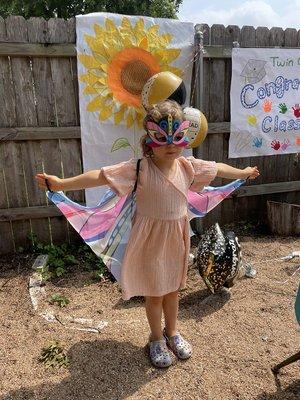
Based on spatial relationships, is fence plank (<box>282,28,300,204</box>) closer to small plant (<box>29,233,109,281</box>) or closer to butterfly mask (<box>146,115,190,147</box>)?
small plant (<box>29,233,109,281</box>)

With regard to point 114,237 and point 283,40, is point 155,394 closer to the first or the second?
point 114,237

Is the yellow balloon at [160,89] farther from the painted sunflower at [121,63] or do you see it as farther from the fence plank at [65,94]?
the fence plank at [65,94]

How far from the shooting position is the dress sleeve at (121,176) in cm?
211

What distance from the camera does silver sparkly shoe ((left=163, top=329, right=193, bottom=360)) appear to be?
2.52 metres

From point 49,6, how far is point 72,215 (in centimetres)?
1487

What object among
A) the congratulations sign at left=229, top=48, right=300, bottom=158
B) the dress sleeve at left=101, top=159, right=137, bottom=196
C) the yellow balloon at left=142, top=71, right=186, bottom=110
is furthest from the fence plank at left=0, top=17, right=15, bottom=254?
the congratulations sign at left=229, top=48, right=300, bottom=158

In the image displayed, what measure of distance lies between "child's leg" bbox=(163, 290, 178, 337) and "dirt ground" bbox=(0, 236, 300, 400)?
0.69 feet

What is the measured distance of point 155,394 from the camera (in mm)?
2240

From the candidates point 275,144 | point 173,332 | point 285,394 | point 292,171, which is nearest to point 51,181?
point 173,332

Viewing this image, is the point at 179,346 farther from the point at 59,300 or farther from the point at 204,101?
the point at 204,101

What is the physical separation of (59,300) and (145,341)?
925 mm

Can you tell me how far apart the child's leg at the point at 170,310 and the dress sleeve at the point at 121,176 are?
32.9 inches

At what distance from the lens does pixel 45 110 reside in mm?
3738

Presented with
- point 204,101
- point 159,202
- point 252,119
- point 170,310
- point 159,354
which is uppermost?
point 204,101
